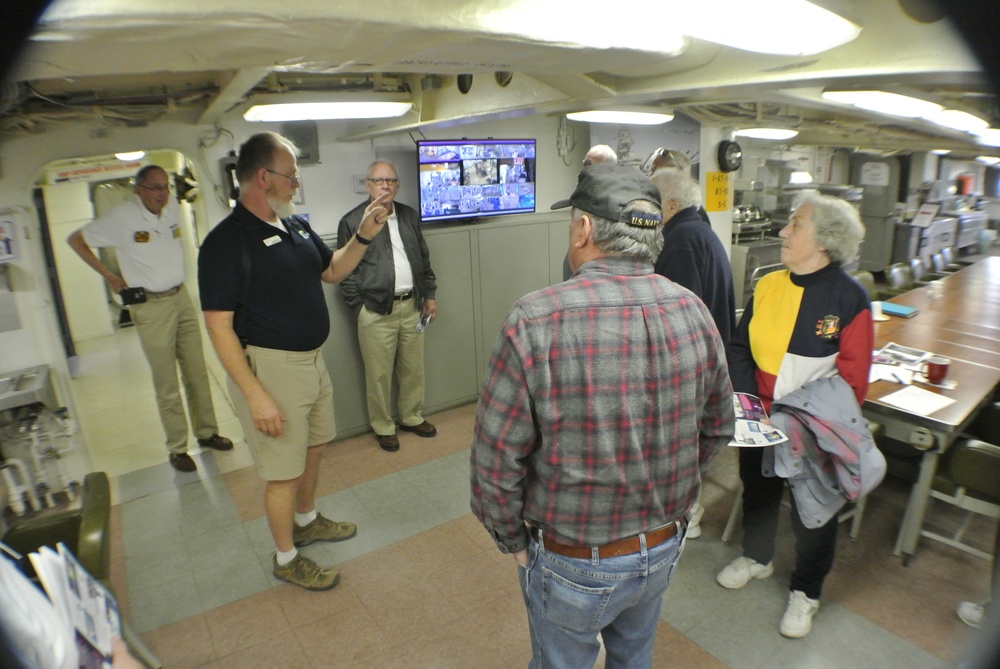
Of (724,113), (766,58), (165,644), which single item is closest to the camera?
(766,58)

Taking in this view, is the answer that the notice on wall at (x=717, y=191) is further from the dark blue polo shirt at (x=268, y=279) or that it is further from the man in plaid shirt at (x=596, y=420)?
the man in plaid shirt at (x=596, y=420)

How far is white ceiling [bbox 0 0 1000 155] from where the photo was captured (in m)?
0.94

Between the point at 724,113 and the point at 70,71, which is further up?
the point at 724,113

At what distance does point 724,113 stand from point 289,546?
4320 millimetres

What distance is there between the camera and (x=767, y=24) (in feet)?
3.94

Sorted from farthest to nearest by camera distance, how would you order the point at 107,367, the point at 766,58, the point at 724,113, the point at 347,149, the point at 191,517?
the point at 107,367
the point at 724,113
the point at 347,149
the point at 191,517
the point at 766,58

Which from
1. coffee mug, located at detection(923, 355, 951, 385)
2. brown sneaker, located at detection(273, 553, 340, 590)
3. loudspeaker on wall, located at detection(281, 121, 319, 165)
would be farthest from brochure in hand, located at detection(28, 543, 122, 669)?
coffee mug, located at detection(923, 355, 951, 385)

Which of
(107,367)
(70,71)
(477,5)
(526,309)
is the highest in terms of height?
(477,5)

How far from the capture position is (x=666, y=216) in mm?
2557

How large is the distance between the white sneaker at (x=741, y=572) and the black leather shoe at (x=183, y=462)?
10.4 ft

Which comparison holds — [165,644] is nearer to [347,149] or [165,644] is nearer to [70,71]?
[70,71]

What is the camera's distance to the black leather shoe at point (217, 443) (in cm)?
389

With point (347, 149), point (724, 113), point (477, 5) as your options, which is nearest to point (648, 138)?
point (724, 113)

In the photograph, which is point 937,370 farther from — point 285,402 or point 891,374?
point 285,402
